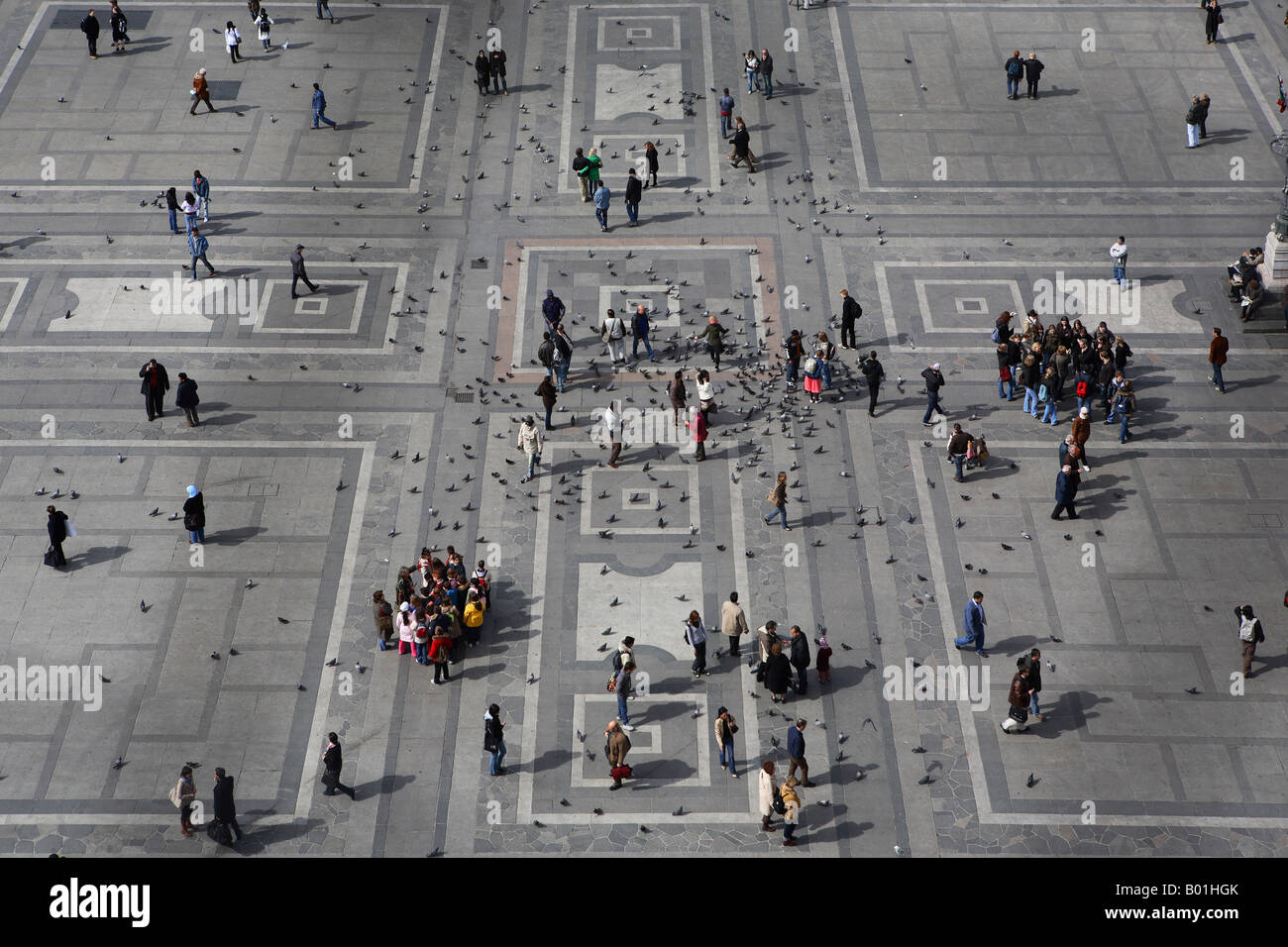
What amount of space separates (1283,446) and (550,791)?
22.0m

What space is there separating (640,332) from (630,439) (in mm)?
3717

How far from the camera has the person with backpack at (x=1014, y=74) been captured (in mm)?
54719

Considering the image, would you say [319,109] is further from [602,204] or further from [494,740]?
[494,740]

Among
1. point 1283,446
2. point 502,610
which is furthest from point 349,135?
point 1283,446

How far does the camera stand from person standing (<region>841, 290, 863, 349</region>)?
4384 cm

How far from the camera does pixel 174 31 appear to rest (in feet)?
197

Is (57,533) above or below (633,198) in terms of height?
below

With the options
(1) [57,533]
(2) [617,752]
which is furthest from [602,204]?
(2) [617,752]

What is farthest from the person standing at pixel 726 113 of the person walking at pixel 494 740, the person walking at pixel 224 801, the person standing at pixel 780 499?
the person walking at pixel 224 801

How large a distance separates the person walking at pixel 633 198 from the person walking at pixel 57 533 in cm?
2005

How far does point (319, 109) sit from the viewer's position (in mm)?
53875

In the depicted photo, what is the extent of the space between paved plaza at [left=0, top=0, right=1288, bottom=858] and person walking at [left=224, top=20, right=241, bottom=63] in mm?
491

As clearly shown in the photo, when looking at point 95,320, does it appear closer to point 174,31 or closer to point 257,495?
point 257,495

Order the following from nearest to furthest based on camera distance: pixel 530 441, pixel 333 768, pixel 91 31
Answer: pixel 333 768, pixel 530 441, pixel 91 31
